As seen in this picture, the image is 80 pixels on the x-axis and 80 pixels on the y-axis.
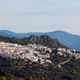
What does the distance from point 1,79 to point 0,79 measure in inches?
23.2

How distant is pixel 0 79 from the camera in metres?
96.1

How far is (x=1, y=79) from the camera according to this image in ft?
317
